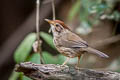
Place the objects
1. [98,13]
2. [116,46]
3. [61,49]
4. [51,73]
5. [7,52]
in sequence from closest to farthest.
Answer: [51,73] → [61,49] → [98,13] → [116,46] → [7,52]

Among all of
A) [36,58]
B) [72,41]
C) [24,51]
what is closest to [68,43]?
[72,41]

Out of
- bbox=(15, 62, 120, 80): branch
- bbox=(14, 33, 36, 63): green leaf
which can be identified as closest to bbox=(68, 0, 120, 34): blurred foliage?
bbox=(14, 33, 36, 63): green leaf

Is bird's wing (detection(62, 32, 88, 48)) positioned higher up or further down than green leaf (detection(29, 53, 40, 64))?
higher up

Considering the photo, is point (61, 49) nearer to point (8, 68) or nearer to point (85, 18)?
point (85, 18)

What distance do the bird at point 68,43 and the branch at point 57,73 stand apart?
0.24 metres

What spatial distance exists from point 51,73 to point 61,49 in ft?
1.77

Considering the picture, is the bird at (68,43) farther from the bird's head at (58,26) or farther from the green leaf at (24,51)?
the green leaf at (24,51)

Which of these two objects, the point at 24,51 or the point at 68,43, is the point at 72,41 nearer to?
the point at 68,43

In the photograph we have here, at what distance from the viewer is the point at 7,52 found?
28.8ft

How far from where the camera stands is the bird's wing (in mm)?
4020

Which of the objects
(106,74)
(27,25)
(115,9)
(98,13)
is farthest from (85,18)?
(27,25)

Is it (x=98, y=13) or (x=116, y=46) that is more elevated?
(x=98, y=13)

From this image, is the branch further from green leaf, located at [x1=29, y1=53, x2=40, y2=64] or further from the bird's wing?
green leaf, located at [x1=29, y1=53, x2=40, y2=64]

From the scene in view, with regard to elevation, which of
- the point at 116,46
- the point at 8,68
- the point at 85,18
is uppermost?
the point at 85,18
